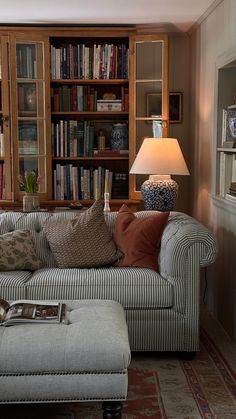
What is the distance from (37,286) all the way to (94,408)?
2.76 feet

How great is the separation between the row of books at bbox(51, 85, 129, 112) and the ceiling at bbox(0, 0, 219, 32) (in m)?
0.59

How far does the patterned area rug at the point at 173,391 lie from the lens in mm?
2625

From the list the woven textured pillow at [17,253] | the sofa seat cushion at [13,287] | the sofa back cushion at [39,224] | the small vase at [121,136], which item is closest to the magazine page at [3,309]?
the sofa seat cushion at [13,287]

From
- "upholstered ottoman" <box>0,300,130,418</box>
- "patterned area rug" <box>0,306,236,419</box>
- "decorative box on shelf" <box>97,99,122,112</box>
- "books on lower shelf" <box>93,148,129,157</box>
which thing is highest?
"decorative box on shelf" <box>97,99,122,112</box>

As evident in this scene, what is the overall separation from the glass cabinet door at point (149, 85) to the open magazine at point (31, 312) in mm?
2611

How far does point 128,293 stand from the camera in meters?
3.25

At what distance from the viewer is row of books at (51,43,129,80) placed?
505 centimetres

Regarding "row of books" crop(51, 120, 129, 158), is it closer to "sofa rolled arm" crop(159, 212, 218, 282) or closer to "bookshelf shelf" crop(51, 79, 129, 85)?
"bookshelf shelf" crop(51, 79, 129, 85)

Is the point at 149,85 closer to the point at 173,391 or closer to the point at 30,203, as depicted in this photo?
the point at 30,203

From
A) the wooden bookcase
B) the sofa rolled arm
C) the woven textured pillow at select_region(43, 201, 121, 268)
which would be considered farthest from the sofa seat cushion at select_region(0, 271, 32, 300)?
the wooden bookcase

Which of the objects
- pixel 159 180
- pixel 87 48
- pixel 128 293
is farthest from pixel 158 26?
pixel 128 293

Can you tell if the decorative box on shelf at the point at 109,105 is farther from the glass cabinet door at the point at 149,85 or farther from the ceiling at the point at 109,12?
the ceiling at the point at 109,12

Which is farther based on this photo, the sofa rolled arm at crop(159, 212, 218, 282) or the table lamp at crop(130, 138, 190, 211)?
the table lamp at crop(130, 138, 190, 211)

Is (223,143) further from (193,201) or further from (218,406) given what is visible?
(218,406)
